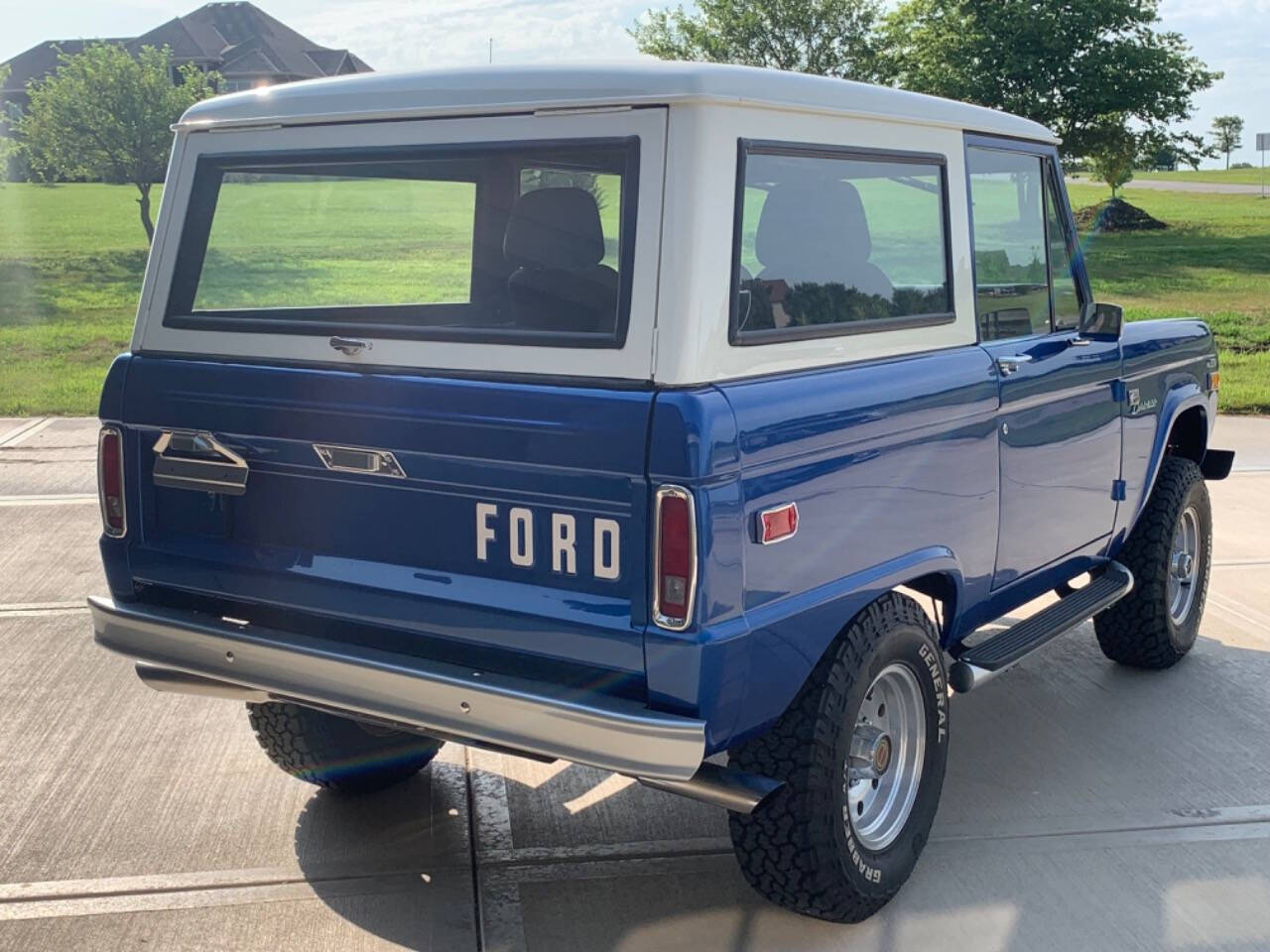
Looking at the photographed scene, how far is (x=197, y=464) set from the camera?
3502mm

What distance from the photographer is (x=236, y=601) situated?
3.54m

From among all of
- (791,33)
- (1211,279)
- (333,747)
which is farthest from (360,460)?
(791,33)

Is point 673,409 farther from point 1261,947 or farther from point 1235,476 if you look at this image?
point 1235,476

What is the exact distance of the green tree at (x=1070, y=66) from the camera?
3628 centimetres

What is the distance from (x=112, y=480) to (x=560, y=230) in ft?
4.42

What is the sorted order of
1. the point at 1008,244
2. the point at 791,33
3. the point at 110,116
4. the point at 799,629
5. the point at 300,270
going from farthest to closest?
the point at 791,33
the point at 110,116
the point at 1008,244
the point at 300,270
the point at 799,629

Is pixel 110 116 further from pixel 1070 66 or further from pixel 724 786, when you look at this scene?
pixel 724 786

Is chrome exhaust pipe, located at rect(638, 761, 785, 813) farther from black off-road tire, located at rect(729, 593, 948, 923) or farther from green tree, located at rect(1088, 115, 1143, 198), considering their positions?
green tree, located at rect(1088, 115, 1143, 198)

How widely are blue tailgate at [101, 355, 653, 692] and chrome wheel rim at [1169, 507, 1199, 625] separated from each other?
3.33m

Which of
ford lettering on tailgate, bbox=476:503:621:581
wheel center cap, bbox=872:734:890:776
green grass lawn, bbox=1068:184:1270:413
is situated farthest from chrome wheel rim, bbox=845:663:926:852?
green grass lawn, bbox=1068:184:1270:413

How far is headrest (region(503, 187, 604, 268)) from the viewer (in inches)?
138

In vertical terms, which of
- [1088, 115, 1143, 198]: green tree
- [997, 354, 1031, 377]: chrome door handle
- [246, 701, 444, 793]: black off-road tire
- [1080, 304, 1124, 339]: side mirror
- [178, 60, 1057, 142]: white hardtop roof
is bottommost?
[246, 701, 444, 793]: black off-road tire

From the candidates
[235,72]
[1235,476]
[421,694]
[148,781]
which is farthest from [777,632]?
[235,72]

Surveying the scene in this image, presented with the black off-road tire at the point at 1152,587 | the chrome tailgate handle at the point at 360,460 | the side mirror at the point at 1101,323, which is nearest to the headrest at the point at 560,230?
the chrome tailgate handle at the point at 360,460
